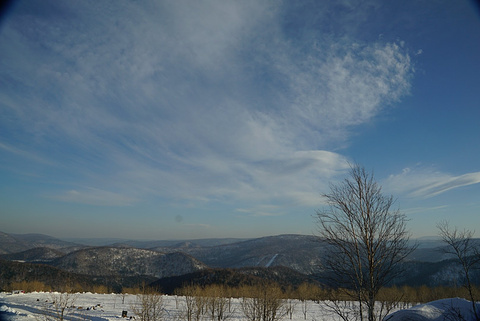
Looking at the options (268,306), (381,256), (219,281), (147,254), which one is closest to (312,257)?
(219,281)

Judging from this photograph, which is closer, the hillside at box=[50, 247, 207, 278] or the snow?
the snow

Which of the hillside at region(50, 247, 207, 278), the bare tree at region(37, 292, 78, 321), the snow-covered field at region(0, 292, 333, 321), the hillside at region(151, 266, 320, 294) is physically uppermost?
the bare tree at region(37, 292, 78, 321)

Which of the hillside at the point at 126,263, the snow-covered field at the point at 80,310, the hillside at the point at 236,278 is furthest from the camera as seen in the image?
the hillside at the point at 126,263

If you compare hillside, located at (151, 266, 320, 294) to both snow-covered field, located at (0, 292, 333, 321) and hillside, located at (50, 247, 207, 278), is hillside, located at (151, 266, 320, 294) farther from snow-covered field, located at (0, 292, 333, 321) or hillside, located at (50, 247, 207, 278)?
snow-covered field, located at (0, 292, 333, 321)

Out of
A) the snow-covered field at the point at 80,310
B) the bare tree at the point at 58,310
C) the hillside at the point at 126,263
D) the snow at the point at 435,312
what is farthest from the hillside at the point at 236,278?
the snow at the point at 435,312

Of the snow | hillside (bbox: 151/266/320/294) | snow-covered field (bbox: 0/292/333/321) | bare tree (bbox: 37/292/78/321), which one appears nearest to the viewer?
bare tree (bbox: 37/292/78/321)

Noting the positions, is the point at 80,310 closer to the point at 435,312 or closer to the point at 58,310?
the point at 58,310

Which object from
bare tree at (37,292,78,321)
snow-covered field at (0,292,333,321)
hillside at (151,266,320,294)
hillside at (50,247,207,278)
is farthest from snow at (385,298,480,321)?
hillside at (50,247,207,278)

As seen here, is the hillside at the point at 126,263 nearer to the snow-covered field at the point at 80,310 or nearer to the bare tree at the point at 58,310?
the snow-covered field at the point at 80,310

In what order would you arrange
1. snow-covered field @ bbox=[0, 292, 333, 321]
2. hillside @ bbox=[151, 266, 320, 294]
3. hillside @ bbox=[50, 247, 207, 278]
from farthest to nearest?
hillside @ bbox=[50, 247, 207, 278], hillside @ bbox=[151, 266, 320, 294], snow-covered field @ bbox=[0, 292, 333, 321]

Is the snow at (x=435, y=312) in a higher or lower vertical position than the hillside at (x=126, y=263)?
higher

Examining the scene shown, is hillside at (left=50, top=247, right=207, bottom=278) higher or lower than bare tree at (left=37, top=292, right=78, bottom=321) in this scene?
lower

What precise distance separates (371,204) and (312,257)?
211130mm

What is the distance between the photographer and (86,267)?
528ft
